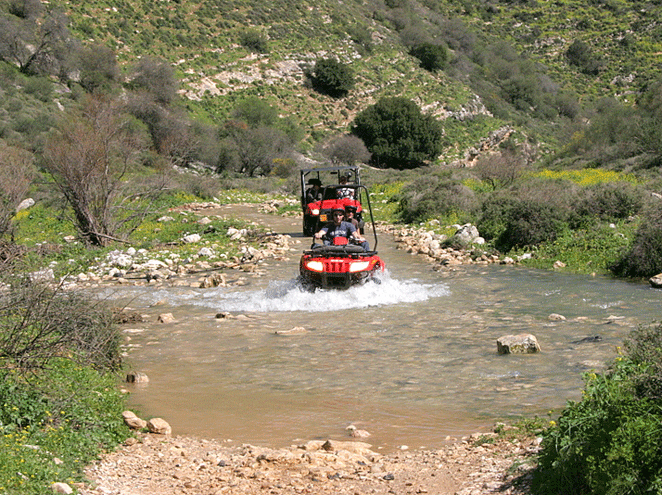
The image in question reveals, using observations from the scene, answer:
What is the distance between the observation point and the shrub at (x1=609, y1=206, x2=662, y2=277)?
548 inches

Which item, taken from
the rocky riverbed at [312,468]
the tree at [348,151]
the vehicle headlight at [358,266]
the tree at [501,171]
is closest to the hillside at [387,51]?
the tree at [348,151]

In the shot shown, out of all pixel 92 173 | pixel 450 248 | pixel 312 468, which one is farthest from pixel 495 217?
pixel 312 468

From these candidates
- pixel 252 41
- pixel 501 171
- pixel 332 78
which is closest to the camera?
pixel 501 171

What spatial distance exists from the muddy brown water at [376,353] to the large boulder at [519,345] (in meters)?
0.17

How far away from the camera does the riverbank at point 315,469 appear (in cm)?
493

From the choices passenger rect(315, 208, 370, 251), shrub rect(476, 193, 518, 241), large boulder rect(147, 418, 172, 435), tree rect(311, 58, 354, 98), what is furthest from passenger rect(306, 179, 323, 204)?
tree rect(311, 58, 354, 98)

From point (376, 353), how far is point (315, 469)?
4136mm

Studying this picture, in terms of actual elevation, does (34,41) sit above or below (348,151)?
above

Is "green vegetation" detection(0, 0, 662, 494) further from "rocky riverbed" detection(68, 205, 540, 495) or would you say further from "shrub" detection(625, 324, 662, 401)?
"rocky riverbed" detection(68, 205, 540, 495)

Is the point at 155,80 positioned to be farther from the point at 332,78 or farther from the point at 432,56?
the point at 432,56

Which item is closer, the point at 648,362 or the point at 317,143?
the point at 648,362

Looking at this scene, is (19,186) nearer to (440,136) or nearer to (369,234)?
(369,234)

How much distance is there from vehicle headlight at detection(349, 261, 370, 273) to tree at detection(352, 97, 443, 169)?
1866 inches

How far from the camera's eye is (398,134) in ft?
194
